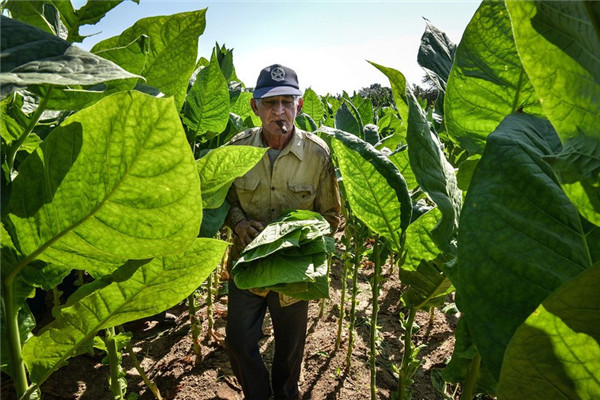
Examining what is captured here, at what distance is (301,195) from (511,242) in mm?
1973

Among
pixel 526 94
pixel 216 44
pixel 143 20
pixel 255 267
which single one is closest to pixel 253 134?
pixel 216 44

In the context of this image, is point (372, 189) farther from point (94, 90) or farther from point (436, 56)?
point (94, 90)

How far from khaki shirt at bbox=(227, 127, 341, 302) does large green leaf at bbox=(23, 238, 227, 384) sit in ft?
5.57

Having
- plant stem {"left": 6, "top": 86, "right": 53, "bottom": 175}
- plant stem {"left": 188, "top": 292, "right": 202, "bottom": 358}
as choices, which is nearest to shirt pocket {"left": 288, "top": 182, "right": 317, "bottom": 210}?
plant stem {"left": 188, "top": 292, "right": 202, "bottom": 358}

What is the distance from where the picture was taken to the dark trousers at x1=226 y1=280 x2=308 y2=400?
7.82 feet

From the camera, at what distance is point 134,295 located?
25.7 inches

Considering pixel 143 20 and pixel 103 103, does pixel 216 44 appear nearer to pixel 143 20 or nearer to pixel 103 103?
pixel 143 20

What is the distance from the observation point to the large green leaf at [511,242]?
0.45 meters

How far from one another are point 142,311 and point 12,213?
24cm

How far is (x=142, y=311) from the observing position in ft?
2.16

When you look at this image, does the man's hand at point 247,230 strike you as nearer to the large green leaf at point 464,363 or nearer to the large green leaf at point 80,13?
the large green leaf at point 464,363

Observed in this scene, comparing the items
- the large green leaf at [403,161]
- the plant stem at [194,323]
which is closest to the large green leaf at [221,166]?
the large green leaf at [403,161]

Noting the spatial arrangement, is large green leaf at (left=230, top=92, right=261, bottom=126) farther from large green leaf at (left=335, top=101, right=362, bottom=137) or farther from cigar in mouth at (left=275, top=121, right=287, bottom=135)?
large green leaf at (left=335, top=101, right=362, bottom=137)

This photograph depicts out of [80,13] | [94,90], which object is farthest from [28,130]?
[80,13]
